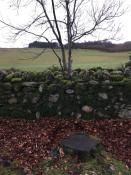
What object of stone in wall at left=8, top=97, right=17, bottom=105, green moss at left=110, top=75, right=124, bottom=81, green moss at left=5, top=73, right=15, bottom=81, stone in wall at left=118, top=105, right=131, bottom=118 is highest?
green moss at left=5, top=73, right=15, bottom=81

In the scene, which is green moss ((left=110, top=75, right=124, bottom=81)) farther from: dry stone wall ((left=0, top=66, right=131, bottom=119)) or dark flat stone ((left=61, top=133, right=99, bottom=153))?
dark flat stone ((left=61, top=133, right=99, bottom=153))

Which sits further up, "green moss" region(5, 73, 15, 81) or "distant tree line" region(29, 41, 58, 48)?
"distant tree line" region(29, 41, 58, 48)

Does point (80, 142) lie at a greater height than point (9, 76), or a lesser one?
lesser

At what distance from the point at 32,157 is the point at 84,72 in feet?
10.5

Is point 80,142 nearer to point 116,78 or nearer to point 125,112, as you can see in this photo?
point 125,112

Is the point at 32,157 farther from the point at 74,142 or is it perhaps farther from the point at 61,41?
the point at 61,41

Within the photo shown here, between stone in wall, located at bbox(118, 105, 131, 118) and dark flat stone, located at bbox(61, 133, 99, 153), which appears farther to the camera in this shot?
stone in wall, located at bbox(118, 105, 131, 118)

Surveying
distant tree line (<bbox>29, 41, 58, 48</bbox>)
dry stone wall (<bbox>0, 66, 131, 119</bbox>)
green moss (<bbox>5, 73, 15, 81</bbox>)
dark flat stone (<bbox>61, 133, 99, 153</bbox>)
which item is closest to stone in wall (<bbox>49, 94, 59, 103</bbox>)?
dry stone wall (<bbox>0, 66, 131, 119</bbox>)

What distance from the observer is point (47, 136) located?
8.84 m

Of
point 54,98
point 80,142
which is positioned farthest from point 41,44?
point 80,142

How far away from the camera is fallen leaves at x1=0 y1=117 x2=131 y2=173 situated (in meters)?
8.26

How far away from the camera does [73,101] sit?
1010cm

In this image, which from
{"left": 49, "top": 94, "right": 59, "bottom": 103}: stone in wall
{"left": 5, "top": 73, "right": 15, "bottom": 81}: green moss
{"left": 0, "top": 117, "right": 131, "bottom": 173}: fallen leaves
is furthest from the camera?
{"left": 5, "top": 73, "right": 15, "bottom": 81}: green moss

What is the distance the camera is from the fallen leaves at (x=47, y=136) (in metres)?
8.26
